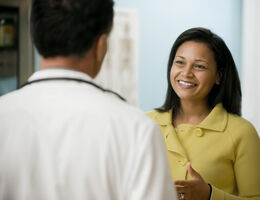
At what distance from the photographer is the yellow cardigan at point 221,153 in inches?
55.4

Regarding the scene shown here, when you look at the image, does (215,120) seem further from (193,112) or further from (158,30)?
(158,30)

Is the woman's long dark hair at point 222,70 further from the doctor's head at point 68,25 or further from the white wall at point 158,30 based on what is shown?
the white wall at point 158,30

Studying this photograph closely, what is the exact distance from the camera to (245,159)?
140cm

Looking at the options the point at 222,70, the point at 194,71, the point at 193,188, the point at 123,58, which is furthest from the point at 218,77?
the point at 123,58

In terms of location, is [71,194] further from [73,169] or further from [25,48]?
[25,48]

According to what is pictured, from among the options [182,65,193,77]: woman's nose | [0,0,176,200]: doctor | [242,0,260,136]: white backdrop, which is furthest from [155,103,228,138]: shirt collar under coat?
[242,0,260,136]: white backdrop

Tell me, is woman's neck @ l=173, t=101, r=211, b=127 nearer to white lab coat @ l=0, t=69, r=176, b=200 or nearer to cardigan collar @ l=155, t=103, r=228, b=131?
cardigan collar @ l=155, t=103, r=228, b=131

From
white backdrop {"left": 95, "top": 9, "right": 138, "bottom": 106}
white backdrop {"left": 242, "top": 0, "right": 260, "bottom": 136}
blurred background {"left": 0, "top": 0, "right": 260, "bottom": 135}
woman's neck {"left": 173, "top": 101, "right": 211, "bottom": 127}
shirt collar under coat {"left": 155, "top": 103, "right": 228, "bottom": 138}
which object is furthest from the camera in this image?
white backdrop {"left": 242, "top": 0, "right": 260, "bottom": 136}

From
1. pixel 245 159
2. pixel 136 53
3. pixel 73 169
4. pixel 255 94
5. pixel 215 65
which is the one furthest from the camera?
pixel 255 94

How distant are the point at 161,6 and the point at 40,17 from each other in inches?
93.1

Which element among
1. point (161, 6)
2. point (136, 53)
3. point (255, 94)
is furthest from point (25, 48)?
point (255, 94)

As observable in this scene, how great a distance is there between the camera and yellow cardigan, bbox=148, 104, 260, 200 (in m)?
1.41

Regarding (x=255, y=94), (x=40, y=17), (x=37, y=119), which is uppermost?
(x=40, y=17)

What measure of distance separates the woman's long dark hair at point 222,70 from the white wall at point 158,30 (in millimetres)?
1376
